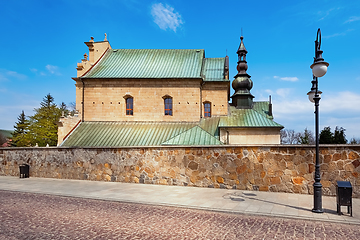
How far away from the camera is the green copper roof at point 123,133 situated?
24.6 meters

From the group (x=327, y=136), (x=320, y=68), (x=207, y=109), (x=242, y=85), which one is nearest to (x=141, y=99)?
(x=207, y=109)

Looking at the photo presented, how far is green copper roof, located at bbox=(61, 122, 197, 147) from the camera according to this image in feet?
80.7

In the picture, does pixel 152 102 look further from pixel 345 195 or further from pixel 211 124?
pixel 345 195

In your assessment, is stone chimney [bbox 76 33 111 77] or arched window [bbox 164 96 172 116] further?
stone chimney [bbox 76 33 111 77]

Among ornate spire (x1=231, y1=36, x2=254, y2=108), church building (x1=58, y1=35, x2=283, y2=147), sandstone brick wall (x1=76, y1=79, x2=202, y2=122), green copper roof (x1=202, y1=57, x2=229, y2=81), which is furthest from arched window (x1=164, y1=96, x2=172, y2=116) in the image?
ornate spire (x1=231, y1=36, x2=254, y2=108)

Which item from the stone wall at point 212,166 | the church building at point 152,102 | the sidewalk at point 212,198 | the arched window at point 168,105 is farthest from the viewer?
the arched window at point 168,105

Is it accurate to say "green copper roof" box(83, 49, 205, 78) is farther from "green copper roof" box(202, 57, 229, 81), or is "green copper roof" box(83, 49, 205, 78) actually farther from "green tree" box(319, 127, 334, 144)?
"green tree" box(319, 127, 334, 144)

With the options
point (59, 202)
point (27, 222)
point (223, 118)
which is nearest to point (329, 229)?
point (27, 222)

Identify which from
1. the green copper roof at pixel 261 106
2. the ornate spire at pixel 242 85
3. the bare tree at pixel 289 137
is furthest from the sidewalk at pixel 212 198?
the bare tree at pixel 289 137

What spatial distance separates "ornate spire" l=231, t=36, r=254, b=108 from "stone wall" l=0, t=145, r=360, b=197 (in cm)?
1808

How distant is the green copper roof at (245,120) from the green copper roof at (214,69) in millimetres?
4179

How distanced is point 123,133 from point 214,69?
12681 millimetres

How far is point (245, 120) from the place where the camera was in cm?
2630

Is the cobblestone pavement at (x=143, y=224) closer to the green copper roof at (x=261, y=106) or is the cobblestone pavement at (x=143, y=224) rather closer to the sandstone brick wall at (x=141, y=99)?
the sandstone brick wall at (x=141, y=99)
